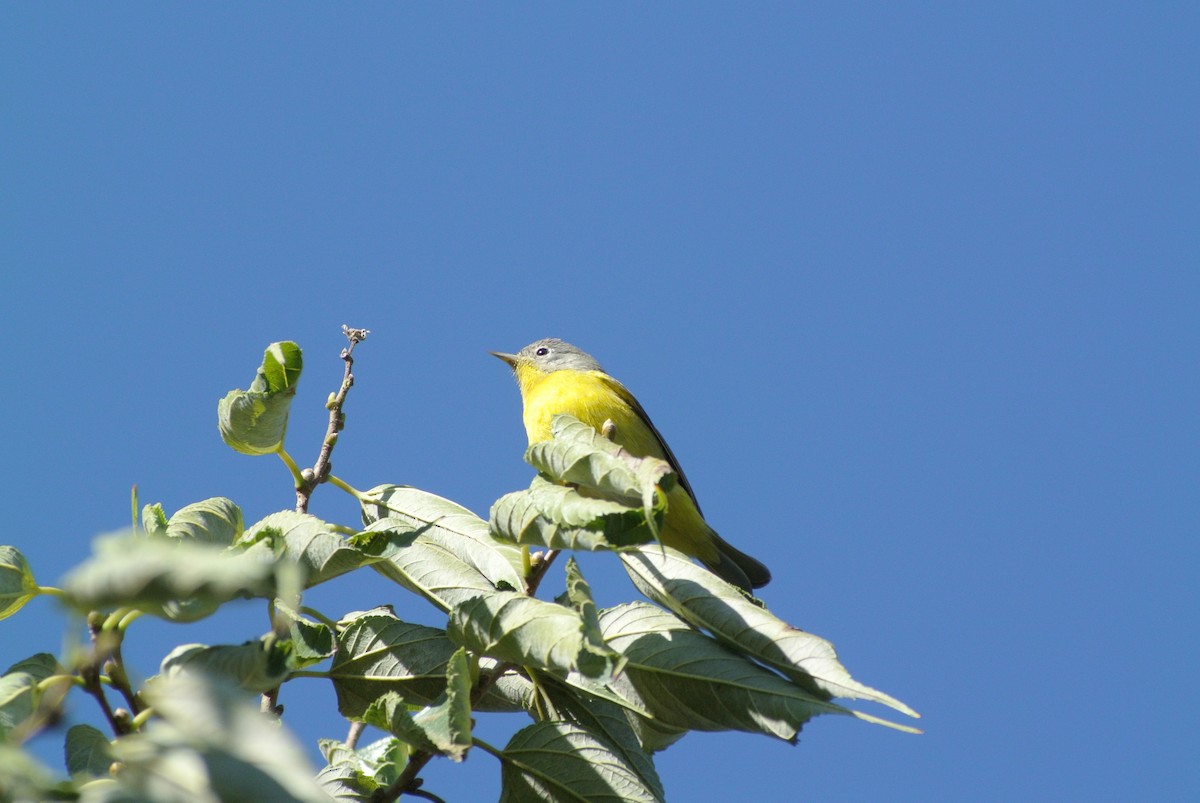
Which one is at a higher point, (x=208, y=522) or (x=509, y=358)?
(x=509, y=358)

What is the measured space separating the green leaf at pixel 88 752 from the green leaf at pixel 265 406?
102cm

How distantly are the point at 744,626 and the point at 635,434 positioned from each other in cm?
376

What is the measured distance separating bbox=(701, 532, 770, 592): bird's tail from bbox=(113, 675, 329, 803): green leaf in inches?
183

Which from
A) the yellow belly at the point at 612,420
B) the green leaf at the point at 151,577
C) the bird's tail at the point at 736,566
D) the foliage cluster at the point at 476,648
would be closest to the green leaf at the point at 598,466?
the foliage cluster at the point at 476,648

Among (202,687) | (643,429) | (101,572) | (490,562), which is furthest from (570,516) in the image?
(643,429)

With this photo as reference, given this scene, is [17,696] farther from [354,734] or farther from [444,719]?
[354,734]

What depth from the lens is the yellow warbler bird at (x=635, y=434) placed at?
Answer: 19.5 feet

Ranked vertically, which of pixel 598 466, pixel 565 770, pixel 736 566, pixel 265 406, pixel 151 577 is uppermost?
pixel 736 566

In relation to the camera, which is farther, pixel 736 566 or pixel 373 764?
pixel 736 566

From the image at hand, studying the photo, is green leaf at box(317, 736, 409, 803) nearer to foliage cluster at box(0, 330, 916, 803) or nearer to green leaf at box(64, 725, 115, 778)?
foliage cluster at box(0, 330, 916, 803)

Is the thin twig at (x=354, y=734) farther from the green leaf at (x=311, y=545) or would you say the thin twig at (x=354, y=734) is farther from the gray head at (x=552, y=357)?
the gray head at (x=552, y=357)

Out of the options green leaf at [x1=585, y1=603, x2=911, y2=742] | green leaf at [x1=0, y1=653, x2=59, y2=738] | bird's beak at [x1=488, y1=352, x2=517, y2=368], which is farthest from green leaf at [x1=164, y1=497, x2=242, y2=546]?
bird's beak at [x1=488, y1=352, x2=517, y2=368]

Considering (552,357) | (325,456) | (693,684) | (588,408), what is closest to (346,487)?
(325,456)

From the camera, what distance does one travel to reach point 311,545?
2.58 metres
